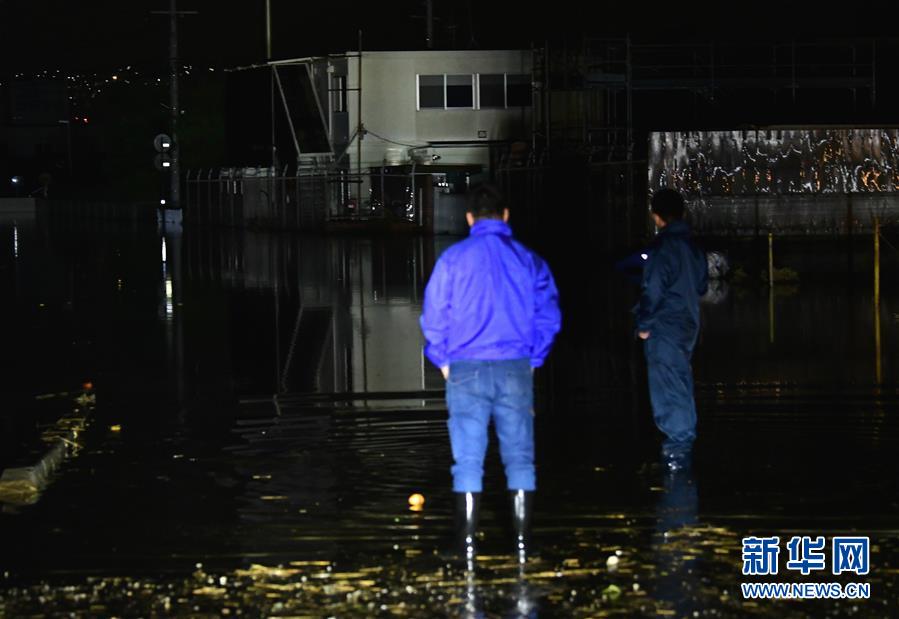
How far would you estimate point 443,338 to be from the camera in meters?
7.27

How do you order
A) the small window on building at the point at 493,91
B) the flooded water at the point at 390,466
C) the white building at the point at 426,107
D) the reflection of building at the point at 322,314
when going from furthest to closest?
the small window on building at the point at 493,91 → the white building at the point at 426,107 → the reflection of building at the point at 322,314 → the flooded water at the point at 390,466

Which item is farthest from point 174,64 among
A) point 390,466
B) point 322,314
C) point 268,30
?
point 390,466

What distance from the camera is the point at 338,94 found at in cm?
4922

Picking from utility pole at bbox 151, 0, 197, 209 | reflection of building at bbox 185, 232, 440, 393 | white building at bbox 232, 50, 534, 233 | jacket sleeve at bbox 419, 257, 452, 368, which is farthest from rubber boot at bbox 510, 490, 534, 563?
utility pole at bbox 151, 0, 197, 209

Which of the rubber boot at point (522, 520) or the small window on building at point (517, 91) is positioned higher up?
the small window on building at point (517, 91)

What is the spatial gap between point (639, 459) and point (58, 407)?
5148 millimetres

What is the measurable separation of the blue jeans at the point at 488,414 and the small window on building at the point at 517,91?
41720 millimetres

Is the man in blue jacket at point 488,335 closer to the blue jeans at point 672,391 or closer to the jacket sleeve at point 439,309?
the jacket sleeve at point 439,309

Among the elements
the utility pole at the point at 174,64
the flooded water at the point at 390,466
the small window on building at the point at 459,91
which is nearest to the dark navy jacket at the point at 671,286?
the flooded water at the point at 390,466

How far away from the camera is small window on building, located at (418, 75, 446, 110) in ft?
160

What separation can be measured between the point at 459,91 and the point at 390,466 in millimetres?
39767

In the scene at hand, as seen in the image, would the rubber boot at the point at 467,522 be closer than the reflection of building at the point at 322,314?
Yes

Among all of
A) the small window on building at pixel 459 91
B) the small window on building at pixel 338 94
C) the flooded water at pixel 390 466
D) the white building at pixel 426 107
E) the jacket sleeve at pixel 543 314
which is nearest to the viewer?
the flooded water at pixel 390 466

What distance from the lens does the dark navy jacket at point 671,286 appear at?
9703 millimetres
